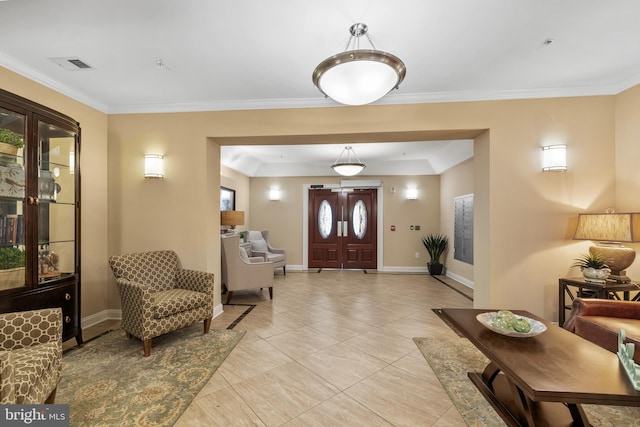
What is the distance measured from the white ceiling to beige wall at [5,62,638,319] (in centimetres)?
21

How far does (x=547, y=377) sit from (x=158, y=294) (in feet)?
11.1

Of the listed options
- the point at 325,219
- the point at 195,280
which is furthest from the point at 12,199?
the point at 325,219

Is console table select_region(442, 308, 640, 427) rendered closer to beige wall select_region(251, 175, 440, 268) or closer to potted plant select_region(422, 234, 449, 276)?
potted plant select_region(422, 234, 449, 276)

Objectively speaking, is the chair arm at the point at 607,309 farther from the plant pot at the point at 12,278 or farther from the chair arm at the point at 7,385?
the plant pot at the point at 12,278

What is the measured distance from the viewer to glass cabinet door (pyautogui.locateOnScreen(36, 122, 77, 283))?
2.54 m

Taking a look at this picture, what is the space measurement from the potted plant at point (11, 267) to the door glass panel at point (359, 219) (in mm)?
6108

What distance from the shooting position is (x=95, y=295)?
138 inches

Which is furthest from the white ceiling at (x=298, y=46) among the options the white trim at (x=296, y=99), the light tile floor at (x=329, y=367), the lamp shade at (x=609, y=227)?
the light tile floor at (x=329, y=367)

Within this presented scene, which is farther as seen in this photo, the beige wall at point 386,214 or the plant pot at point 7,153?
the beige wall at point 386,214

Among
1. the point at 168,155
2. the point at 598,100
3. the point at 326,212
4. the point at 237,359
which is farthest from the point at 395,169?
the point at 237,359

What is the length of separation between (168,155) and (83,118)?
1.02 m

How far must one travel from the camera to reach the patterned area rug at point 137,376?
6.10 feet

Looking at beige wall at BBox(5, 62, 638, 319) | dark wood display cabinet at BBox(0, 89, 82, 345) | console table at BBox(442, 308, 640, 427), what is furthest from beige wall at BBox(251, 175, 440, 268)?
console table at BBox(442, 308, 640, 427)

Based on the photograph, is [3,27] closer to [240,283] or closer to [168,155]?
[168,155]
